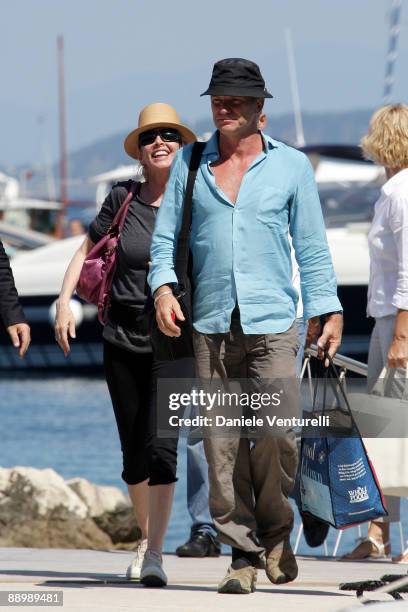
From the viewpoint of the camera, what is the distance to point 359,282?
24.7m

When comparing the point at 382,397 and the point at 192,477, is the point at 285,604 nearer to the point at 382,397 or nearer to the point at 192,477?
the point at 382,397

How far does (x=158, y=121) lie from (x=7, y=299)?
913mm

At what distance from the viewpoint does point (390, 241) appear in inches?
266

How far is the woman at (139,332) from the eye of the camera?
6.21 meters

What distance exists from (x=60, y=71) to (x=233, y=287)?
84.7 meters

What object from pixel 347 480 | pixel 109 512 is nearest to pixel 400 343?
pixel 347 480

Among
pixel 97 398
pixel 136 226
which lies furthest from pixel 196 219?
pixel 97 398

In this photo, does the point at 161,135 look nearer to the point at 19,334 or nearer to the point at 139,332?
the point at 139,332

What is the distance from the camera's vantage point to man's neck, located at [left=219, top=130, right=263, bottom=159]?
5645 millimetres

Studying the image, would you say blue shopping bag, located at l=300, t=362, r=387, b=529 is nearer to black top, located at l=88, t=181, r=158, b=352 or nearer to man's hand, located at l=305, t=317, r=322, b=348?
man's hand, located at l=305, t=317, r=322, b=348

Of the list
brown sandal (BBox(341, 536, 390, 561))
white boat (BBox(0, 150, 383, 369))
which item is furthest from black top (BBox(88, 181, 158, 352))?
white boat (BBox(0, 150, 383, 369))

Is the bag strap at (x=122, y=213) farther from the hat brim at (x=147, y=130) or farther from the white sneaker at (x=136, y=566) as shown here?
the white sneaker at (x=136, y=566)

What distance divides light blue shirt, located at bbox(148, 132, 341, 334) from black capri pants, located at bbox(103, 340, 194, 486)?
25.4 inches

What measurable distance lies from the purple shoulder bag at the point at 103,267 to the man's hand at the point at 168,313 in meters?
0.88
